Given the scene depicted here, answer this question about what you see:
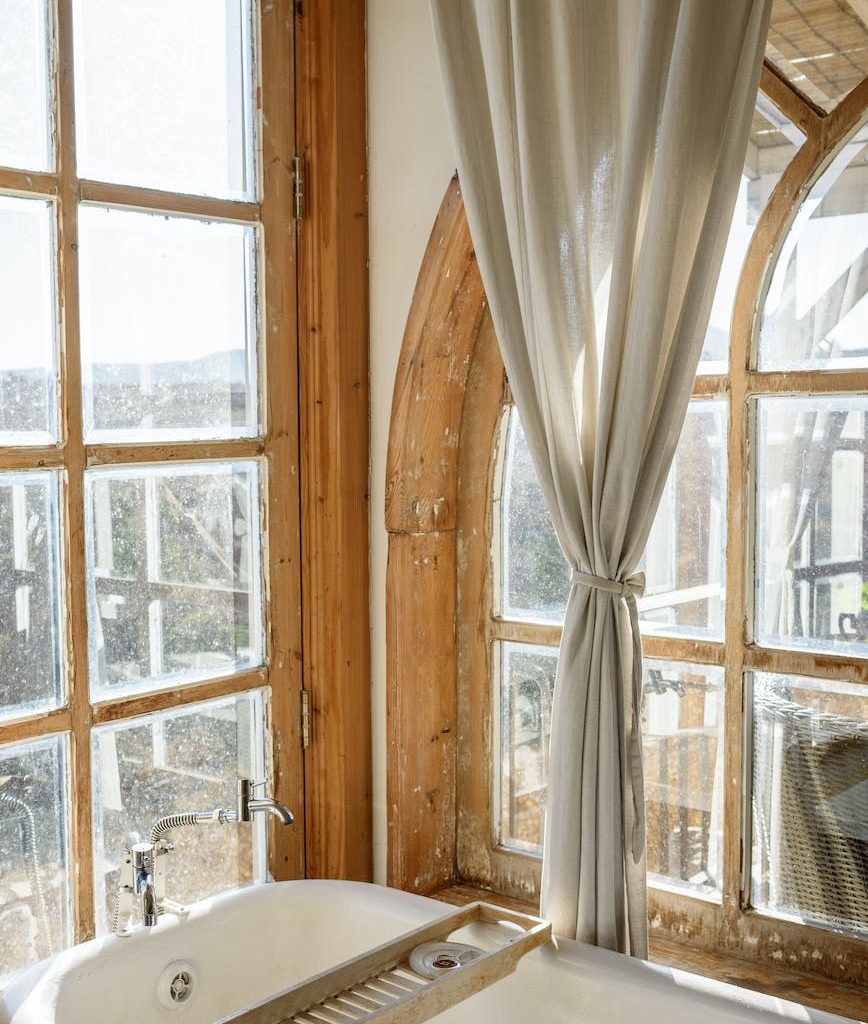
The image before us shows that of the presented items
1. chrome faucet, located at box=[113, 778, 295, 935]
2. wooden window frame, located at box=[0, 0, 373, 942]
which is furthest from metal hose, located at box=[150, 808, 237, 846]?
wooden window frame, located at box=[0, 0, 373, 942]

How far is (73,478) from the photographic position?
7.00 feet

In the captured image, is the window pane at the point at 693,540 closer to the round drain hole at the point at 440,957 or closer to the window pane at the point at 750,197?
the window pane at the point at 750,197

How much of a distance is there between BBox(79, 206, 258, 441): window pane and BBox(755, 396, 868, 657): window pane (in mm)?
1023

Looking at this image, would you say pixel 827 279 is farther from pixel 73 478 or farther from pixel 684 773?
pixel 73 478

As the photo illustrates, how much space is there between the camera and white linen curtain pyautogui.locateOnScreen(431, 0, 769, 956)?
1901 millimetres

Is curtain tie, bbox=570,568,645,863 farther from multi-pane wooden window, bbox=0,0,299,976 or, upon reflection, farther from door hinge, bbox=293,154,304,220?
door hinge, bbox=293,154,304,220

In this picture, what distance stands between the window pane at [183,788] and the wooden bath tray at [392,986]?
0.57 meters

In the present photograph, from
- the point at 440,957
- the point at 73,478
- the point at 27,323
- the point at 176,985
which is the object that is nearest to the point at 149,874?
the point at 176,985

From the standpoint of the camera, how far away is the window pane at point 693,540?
2.25 metres

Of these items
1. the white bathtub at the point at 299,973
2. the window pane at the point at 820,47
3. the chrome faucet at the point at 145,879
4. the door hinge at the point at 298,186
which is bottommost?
the white bathtub at the point at 299,973

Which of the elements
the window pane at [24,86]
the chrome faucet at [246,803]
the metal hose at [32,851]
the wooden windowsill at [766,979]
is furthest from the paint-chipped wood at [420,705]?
the window pane at [24,86]

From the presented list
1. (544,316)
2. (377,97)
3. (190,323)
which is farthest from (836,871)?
(377,97)

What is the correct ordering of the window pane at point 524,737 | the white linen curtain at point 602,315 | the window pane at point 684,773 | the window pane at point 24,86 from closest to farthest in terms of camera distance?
the white linen curtain at point 602,315, the window pane at point 24,86, the window pane at point 684,773, the window pane at point 524,737

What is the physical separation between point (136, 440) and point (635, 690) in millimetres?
1015
